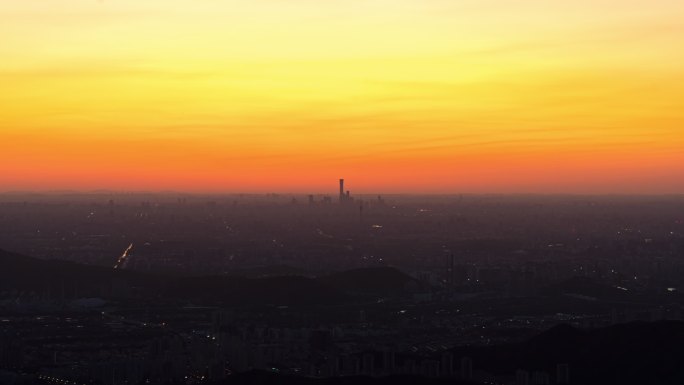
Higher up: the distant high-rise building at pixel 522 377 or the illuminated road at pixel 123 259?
the illuminated road at pixel 123 259

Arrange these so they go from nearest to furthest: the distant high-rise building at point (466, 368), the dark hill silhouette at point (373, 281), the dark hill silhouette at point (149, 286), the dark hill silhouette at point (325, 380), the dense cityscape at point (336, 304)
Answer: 1. the dark hill silhouette at point (325, 380)
2. the distant high-rise building at point (466, 368)
3. the dense cityscape at point (336, 304)
4. the dark hill silhouette at point (149, 286)
5. the dark hill silhouette at point (373, 281)

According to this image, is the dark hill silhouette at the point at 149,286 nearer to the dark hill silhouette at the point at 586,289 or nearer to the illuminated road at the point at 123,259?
the illuminated road at the point at 123,259

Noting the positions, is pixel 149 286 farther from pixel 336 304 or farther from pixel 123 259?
pixel 123 259

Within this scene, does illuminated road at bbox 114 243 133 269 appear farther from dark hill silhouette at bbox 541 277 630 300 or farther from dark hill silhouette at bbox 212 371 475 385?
dark hill silhouette at bbox 212 371 475 385

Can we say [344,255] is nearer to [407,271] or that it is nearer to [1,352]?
[407,271]

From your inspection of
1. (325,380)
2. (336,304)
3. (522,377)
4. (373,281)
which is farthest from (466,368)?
(373,281)

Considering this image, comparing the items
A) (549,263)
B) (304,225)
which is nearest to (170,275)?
(549,263)

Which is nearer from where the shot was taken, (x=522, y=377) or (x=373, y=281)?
(x=522, y=377)

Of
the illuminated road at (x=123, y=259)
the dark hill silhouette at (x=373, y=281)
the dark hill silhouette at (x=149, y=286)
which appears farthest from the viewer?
the illuminated road at (x=123, y=259)

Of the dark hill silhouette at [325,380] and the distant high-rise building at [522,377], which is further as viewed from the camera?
the distant high-rise building at [522,377]

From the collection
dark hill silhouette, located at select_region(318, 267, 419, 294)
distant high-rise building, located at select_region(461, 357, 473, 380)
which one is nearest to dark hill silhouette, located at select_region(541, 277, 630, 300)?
dark hill silhouette, located at select_region(318, 267, 419, 294)

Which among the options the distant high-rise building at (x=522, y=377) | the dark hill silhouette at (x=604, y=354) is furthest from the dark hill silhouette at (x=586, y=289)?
the distant high-rise building at (x=522, y=377)
